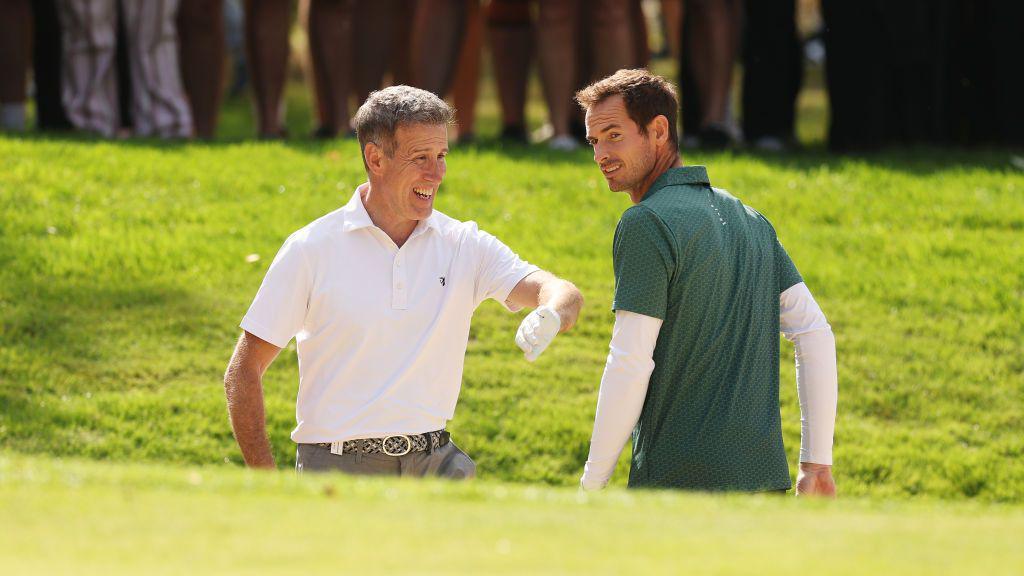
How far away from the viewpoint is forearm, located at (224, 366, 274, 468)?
4.98m

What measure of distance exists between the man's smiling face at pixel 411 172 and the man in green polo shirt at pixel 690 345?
0.77 m

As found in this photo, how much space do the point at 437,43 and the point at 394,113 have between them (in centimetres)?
578

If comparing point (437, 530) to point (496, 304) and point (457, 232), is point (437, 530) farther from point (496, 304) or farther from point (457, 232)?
point (496, 304)

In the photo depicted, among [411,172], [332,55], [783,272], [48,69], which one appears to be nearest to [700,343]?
[783,272]

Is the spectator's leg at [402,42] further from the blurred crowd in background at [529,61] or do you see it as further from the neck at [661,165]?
the neck at [661,165]

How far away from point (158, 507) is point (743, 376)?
182cm

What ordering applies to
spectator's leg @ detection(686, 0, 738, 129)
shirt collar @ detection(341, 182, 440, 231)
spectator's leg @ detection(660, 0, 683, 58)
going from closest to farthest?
shirt collar @ detection(341, 182, 440, 231) → spectator's leg @ detection(686, 0, 738, 129) → spectator's leg @ detection(660, 0, 683, 58)

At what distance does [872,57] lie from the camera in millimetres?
10664

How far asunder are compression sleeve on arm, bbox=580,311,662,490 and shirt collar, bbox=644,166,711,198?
17.7 inches

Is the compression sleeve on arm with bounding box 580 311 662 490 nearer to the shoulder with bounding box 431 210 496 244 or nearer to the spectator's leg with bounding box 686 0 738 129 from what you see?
the shoulder with bounding box 431 210 496 244

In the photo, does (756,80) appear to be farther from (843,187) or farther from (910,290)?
(910,290)

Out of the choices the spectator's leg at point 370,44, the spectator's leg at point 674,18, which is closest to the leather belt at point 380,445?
the spectator's leg at point 370,44

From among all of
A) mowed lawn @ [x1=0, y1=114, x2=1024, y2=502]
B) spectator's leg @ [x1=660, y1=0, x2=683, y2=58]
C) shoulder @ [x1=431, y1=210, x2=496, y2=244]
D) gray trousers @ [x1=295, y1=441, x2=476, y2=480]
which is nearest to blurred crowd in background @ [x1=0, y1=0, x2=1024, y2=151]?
spectator's leg @ [x1=660, y1=0, x2=683, y2=58]

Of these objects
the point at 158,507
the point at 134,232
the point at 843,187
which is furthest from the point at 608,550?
the point at 843,187
